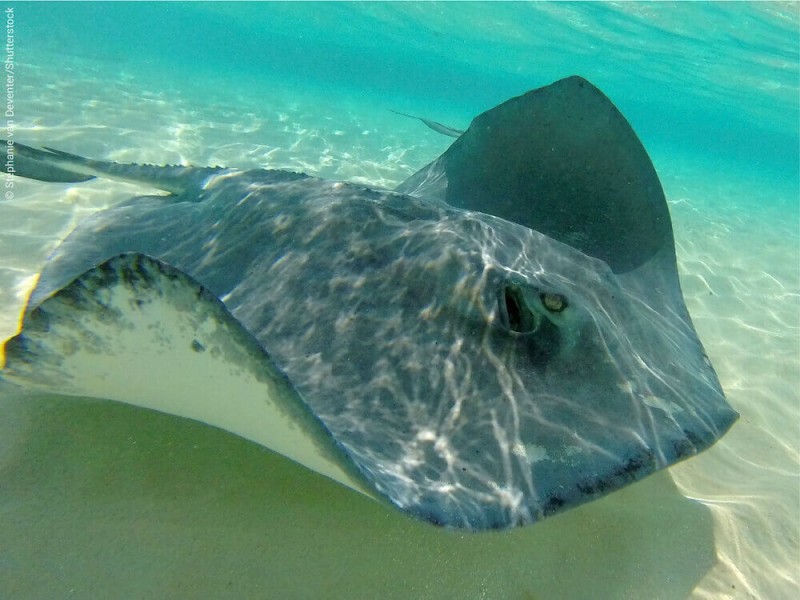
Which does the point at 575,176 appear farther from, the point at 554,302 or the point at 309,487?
the point at 309,487

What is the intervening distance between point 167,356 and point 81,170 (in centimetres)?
334

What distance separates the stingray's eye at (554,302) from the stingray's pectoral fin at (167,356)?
1.36 metres

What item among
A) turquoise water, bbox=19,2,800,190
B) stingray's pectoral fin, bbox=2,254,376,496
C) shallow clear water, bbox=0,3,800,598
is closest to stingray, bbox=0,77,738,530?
stingray's pectoral fin, bbox=2,254,376,496

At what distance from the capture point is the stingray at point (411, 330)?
1807mm

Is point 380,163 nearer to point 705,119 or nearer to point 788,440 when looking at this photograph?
point 788,440

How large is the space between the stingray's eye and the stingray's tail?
3257mm

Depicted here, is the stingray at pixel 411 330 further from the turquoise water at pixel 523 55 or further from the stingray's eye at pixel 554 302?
the turquoise water at pixel 523 55

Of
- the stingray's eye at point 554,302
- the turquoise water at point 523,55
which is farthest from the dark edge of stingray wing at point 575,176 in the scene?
the turquoise water at point 523,55

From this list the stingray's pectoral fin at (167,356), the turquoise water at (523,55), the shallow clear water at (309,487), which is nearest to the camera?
the stingray's pectoral fin at (167,356)

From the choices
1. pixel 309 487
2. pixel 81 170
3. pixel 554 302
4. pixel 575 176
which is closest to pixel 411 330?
pixel 554 302

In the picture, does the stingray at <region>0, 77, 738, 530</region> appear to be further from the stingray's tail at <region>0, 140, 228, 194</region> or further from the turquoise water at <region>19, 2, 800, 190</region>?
the turquoise water at <region>19, 2, 800, 190</region>

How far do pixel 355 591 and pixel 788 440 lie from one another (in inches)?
173

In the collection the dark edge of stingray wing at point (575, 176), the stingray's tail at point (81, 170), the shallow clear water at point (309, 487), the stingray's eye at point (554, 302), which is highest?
the dark edge of stingray wing at point (575, 176)

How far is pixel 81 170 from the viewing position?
4.28 m
